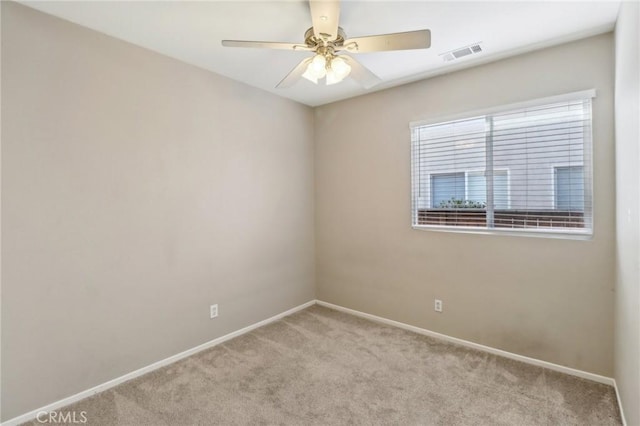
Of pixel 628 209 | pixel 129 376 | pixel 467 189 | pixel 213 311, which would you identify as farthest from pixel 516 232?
pixel 129 376

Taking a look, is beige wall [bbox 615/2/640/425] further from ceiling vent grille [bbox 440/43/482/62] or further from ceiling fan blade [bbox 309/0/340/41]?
ceiling fan blade [bbox 309/0/340/41]

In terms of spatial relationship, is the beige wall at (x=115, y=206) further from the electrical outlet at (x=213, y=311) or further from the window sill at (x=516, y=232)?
the window sill at (x=516, y=232)

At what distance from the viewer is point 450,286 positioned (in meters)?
3.02

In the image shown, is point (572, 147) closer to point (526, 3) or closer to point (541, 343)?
point (526, 3)

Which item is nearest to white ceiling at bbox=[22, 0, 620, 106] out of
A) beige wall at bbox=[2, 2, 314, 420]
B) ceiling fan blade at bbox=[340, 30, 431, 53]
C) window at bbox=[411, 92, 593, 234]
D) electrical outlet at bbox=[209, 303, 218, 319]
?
beige wall at bbox=[2, 2, 314, 420]

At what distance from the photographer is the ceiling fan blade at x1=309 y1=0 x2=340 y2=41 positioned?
1.59 m

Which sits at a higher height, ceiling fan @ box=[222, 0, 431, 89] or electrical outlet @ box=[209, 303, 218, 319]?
ceiling fan @ box=[222, 0, 431, 89]

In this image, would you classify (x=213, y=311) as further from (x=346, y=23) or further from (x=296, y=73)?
(x=346, y=23)

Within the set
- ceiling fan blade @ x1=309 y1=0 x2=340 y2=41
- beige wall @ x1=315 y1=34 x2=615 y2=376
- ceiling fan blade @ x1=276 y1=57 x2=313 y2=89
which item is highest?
ceiling fan blade @ x1=309 y1=0 x2=340 y2=41

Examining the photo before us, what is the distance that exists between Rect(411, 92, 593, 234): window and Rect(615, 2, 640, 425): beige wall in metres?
0.29

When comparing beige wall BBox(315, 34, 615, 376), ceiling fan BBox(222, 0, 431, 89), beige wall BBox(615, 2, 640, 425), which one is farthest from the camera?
beige wall BBox(315, 34, 615, 376)

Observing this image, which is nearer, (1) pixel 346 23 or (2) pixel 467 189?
(1) pixel 346 23

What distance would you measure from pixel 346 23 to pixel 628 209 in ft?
6.59

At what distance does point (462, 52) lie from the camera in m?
2.58
